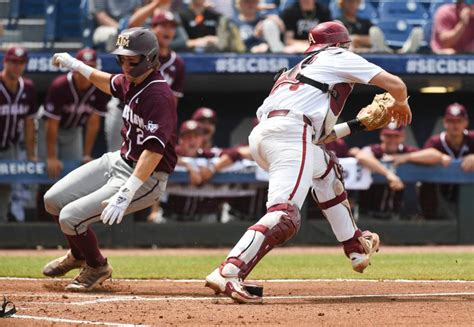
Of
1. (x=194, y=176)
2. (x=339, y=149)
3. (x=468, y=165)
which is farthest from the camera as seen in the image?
(x=339, y=149)

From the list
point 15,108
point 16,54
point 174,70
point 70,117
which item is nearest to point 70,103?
point 70,117

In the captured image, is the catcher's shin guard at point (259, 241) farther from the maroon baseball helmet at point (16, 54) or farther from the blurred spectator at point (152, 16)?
the blurred spectator at point (152, 16)

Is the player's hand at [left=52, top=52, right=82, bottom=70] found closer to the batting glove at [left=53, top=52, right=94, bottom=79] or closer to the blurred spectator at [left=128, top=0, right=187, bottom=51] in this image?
the batting glove at [left=53, top=52, right=94, bottom=79]

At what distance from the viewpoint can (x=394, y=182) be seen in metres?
11.3

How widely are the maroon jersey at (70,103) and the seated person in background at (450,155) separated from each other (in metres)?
3.63

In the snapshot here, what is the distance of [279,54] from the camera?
1193cm

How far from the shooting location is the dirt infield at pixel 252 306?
5.29m

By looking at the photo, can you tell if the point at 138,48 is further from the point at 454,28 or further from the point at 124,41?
the point at 454,28

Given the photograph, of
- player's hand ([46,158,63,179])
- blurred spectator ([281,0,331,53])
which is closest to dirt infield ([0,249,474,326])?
player's hand ([46,158,63,179])

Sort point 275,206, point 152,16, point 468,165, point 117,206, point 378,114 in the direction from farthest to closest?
point 152,16, point 468,165, point 378,114, point 117,206, point 275,206

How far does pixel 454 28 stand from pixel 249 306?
7.30 metres

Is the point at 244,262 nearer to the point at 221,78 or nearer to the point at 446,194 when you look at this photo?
the point at 446,194

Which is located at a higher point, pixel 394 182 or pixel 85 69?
pixel 85 69

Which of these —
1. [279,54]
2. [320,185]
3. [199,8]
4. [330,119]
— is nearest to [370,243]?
[320,185]
